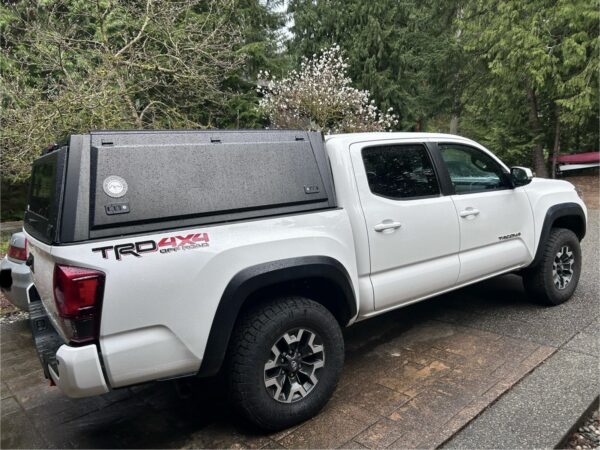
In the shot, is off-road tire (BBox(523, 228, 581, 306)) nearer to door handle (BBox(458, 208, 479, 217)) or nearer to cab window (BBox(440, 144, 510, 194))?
cab window (BBox(440, 144, 510, 194))

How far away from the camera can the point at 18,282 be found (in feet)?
13.7

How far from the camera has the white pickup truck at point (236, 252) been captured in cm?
209

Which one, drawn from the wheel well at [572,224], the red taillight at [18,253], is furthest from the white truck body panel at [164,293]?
the wheel well at [572,224]

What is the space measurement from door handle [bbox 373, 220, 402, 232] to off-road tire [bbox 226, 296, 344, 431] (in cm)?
71

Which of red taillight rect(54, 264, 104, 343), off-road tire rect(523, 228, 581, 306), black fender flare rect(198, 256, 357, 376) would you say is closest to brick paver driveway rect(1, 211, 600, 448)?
off-road tire rect(523, 228, 581, 306)

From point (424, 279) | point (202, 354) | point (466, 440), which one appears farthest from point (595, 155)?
point (202, 354)

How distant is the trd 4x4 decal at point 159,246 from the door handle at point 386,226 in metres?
1.27

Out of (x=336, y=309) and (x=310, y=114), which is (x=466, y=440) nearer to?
(x=336, y=309)

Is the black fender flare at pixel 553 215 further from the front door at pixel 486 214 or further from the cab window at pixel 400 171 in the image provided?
the cab window at pixel 400 171

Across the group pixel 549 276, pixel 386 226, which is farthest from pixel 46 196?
pixel 549 276

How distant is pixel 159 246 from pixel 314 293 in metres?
1.19

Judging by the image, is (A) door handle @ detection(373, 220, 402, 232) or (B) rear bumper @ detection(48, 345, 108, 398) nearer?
(B) rear bumper @ detection(48, 345, 108, 398)

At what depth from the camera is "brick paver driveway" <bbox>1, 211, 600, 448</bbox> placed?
2.62m

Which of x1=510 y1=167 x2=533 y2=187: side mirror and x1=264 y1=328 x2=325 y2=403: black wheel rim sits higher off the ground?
x1=510 y1=167 x2=533 y2=187: side mirror
